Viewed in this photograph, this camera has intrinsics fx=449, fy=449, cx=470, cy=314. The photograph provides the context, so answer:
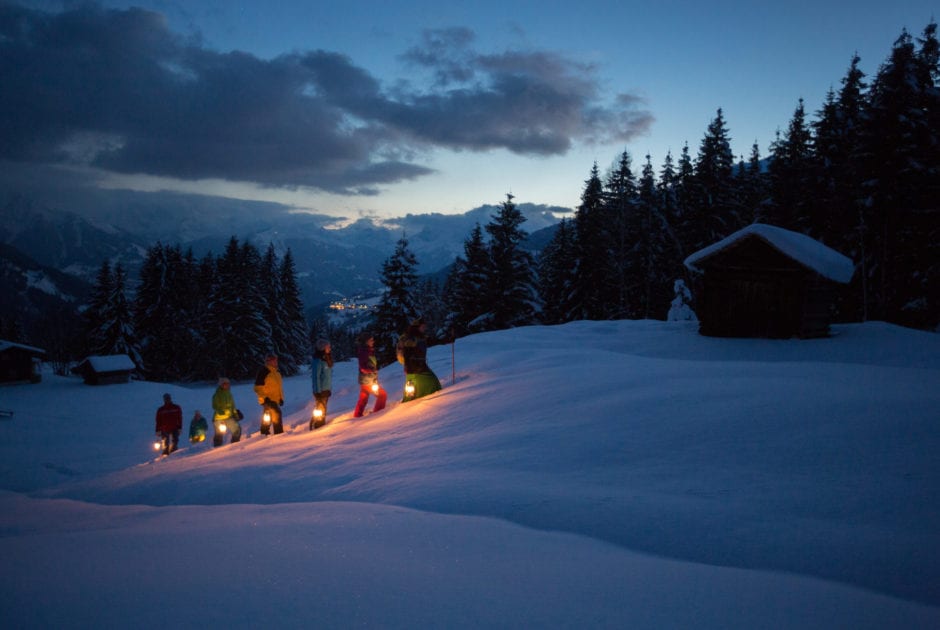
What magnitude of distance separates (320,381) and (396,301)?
23.5 metres

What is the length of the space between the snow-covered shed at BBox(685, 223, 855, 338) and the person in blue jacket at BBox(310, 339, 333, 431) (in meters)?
13.5

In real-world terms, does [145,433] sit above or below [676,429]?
below

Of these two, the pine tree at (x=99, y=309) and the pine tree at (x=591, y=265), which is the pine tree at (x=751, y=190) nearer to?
Answer: the pine tree at (x=591, y=265)

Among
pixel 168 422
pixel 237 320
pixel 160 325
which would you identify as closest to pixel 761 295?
pixel 168 422

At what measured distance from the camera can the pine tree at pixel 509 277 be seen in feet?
112

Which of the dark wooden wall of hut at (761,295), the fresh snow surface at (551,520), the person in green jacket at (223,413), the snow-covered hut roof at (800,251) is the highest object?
the snow-covered hut roof at (800,251)

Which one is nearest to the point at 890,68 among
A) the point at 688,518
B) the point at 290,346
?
the point at 688,518

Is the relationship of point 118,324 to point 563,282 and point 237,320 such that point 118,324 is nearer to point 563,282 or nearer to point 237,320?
point 237,320

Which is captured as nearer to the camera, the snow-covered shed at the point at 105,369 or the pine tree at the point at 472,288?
the snow-covered shed at the point at 105,369

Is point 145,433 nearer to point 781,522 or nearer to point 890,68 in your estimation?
point 781,522

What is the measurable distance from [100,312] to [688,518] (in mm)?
55205

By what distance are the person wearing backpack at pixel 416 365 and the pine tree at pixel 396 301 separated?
23.3 metres

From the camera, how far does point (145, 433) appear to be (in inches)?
773

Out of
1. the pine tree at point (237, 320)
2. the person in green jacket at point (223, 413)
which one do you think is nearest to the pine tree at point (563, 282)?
the person in green jacket at point (223, 413)
